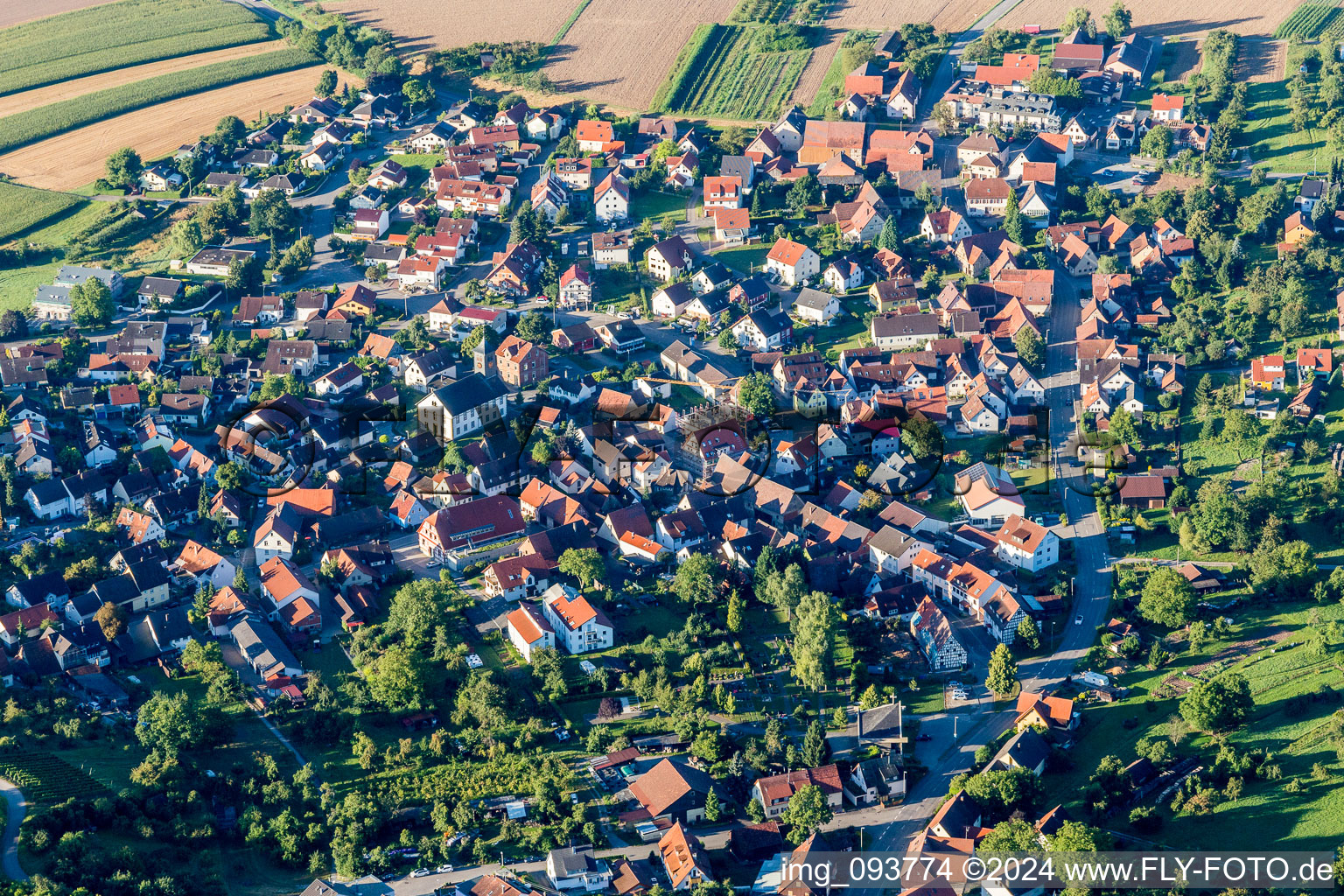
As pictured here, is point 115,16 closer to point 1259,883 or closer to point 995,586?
point 995,586

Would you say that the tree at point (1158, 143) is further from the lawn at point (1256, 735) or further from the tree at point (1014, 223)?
the lawn at point (1256, 735)

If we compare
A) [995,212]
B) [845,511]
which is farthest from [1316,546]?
[995,212]

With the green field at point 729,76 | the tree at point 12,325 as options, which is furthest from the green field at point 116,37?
the tree at point 12,325

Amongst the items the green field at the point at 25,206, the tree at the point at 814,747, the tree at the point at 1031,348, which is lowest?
the tree at the point at 814,747

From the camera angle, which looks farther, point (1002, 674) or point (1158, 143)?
point (1158, 143)

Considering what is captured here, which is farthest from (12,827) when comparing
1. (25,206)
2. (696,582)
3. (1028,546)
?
(25,206)

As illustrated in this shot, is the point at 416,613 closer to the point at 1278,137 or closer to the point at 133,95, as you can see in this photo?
the point at 133,95
